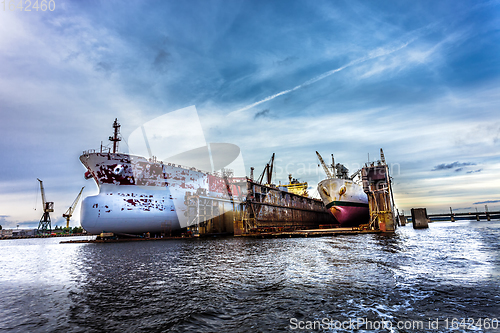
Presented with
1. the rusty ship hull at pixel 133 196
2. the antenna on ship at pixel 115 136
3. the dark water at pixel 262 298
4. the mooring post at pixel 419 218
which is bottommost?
the mooring post at pixel 419 218

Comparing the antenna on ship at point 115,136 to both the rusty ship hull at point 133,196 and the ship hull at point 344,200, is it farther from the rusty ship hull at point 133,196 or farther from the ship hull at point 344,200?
the ship hull at point 344,200

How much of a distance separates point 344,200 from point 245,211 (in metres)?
21.3

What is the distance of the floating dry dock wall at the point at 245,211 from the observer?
155 ft

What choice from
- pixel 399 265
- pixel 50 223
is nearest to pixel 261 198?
pixel 399 265

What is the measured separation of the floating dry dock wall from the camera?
4712 centimetres

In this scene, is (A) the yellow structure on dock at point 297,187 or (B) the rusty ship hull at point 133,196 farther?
(A) the yellow structure on dock at point 297,187

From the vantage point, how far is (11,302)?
10828 mm

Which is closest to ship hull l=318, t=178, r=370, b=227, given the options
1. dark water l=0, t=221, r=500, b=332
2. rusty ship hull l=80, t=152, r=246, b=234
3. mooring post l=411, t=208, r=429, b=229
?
mooring post l=411, t=208, r=429, b=229

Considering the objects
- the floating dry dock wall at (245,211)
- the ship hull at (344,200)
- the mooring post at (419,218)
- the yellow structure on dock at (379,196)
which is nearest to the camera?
the yellow structure on dock at (379,196)

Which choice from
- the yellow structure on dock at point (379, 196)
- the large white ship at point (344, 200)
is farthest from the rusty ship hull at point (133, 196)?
the yellow structure on dock at point (379, 196)

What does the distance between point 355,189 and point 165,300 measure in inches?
2043

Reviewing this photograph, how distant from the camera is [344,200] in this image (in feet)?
A: 172

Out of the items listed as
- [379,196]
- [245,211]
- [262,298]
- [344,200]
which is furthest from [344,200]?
[262,298]

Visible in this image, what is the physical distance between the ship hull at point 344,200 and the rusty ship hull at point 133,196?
89.6 feet
